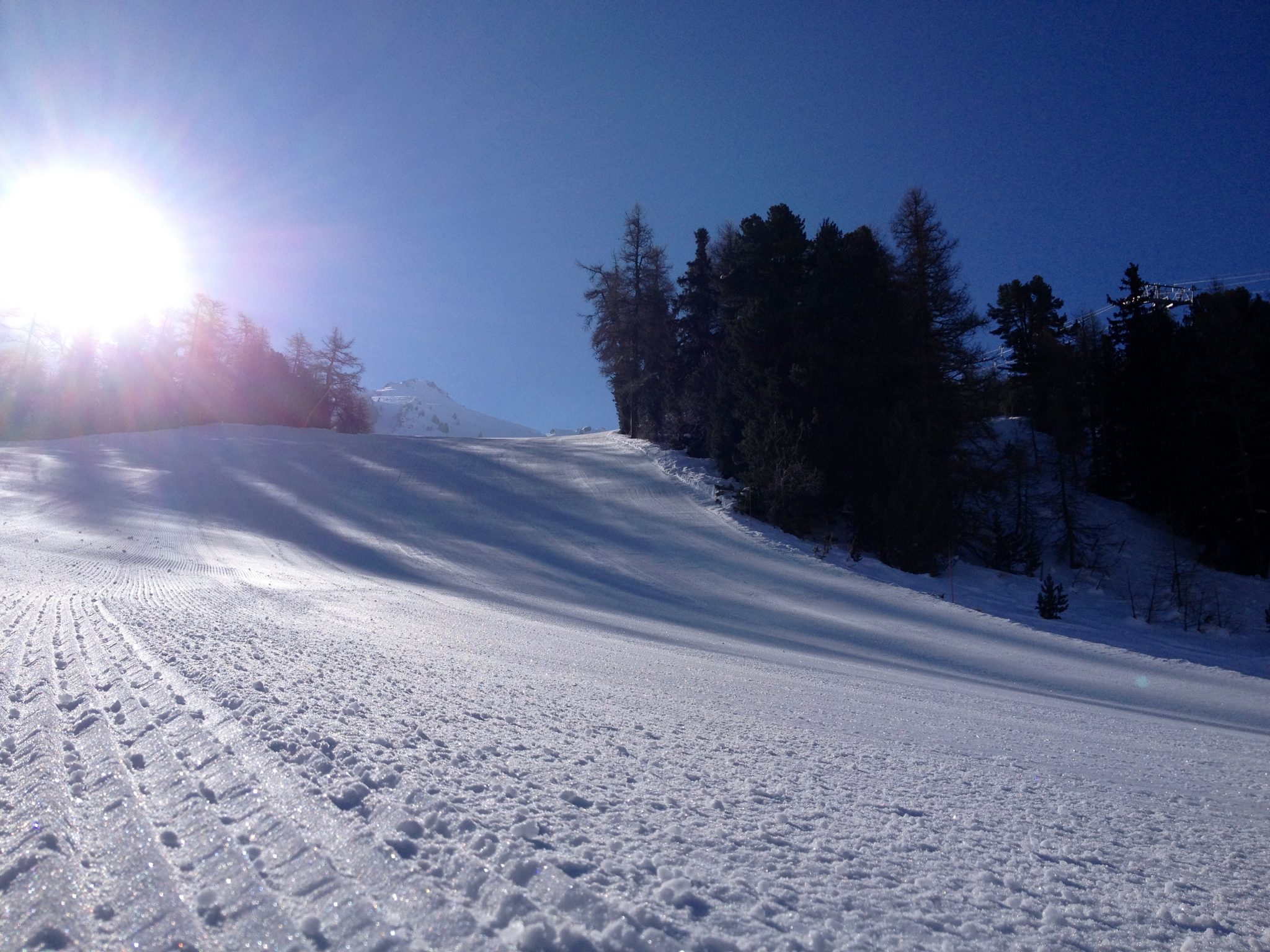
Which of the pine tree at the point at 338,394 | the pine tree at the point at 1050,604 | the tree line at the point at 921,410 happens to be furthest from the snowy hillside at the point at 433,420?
the pine tree at the point at 1050,604

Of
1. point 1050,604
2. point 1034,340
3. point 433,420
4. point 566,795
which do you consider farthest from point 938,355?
point 433,420

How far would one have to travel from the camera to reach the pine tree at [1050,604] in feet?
56.0

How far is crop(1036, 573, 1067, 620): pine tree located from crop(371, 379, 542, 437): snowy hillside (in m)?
66.3

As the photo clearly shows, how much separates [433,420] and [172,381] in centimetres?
6331

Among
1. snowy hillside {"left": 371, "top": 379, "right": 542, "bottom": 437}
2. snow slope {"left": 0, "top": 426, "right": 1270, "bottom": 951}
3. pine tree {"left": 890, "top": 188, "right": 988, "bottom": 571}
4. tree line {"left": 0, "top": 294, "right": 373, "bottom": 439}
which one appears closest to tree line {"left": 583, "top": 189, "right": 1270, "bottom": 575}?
pine tree {"left": 890, "top": 188, "right": 988, "bottom": 571}

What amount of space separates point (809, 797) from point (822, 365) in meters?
22.6

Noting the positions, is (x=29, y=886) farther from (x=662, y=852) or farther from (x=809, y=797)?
(x=809, y=797)

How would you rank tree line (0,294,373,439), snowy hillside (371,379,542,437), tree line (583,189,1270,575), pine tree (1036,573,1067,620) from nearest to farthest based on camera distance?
pine tree (1036,573,1067,620), tree line (583,189,1270,575), tree line (0,294,373,439), snowy hillside (371,379,542,437)

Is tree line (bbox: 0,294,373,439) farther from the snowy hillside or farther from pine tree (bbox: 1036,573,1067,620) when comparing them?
pine tree (bbox: 1036,573,1067,620)

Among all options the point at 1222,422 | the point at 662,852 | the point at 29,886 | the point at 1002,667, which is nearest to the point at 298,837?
the point at 29,886

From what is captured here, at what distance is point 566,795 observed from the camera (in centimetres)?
268

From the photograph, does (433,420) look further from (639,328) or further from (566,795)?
(566,795)

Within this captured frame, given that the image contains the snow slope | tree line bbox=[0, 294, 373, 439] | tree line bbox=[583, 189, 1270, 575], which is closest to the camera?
the snow slope

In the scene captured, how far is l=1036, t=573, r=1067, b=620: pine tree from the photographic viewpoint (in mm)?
17062
